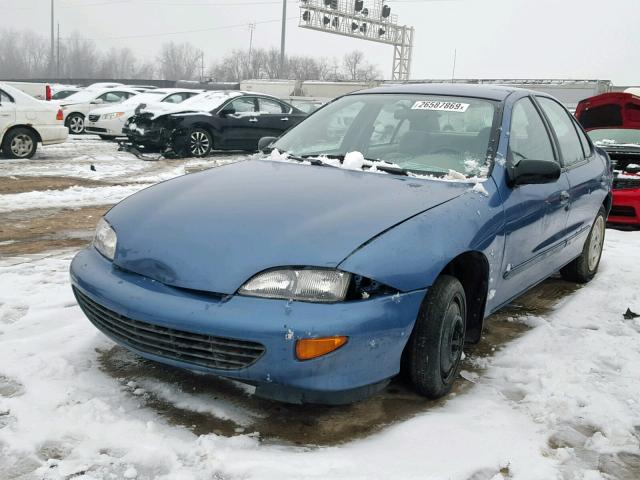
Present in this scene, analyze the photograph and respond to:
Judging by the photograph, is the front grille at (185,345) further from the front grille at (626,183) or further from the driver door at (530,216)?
the front grille at (626,183)

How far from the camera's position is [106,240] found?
2961mm

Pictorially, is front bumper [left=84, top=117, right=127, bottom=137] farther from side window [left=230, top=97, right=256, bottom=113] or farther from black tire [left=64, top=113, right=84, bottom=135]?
side window [left=230, top=97, right=256, bottom=113]

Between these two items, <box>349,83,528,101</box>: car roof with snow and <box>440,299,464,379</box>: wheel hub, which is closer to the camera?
<box>440,299,464,379</box>: wheel hub

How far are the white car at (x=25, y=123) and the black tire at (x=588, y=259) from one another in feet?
32.1

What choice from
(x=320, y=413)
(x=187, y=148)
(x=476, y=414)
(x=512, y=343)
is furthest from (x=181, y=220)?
(x=187, y=148)

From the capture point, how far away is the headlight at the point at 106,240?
288cm

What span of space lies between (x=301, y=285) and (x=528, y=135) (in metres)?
2.16

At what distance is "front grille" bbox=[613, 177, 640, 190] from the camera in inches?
293

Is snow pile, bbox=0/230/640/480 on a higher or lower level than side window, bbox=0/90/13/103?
lower

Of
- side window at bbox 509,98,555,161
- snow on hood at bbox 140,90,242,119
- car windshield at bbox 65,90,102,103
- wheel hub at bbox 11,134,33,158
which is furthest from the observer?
car windshield at bbox 65,90,102,103

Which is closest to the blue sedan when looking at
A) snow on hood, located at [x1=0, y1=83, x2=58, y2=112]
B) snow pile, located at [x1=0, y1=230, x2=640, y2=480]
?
snow pile, located at [x1=0, y1=230, x2=640, y2=480]

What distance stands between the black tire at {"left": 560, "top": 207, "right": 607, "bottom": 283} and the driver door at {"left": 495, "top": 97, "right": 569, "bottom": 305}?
2.50ft

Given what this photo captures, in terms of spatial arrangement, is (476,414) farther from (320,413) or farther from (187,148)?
(187,148)

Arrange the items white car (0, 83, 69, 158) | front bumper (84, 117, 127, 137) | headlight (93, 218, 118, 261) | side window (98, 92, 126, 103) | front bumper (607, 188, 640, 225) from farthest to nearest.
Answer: side window (98, 92, 126, 103) → front bumper (84, 117, 127, 137) → white car (0, 83, 69, 158) → front bumper (607, 188, 640, 225) → headlight (93, 218, 118, 261)
